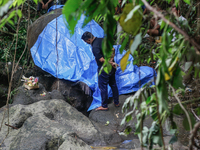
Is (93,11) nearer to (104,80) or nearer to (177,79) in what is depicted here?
(177,79)

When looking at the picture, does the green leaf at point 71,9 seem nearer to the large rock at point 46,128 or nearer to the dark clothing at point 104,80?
the large rock at point 46,128

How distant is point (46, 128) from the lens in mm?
2619

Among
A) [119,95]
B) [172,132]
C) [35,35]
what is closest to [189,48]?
[172,132]

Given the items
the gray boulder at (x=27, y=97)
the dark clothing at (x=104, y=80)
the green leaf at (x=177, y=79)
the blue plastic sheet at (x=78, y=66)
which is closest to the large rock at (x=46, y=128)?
the gray boulder at (x=27, y=97)

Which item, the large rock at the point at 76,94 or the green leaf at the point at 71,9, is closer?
the green leaf at the point at 71,9

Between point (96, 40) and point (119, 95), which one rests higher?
point (96, 40)

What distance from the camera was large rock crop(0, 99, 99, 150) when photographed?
7.76 ft

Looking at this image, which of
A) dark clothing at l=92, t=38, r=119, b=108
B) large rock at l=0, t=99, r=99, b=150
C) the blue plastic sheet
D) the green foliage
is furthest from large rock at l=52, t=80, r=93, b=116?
the green foliage

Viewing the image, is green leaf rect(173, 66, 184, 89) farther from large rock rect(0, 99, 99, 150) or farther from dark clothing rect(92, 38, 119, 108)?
dark clothing rect(92, 38, 119, 108)

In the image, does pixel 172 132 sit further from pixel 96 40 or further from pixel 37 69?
pixel 37 69

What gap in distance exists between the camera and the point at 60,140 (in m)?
2.42

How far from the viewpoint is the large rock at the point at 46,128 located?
237 centimetres

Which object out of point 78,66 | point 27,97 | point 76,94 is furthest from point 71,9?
point 76,94

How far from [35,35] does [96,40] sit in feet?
6.58
